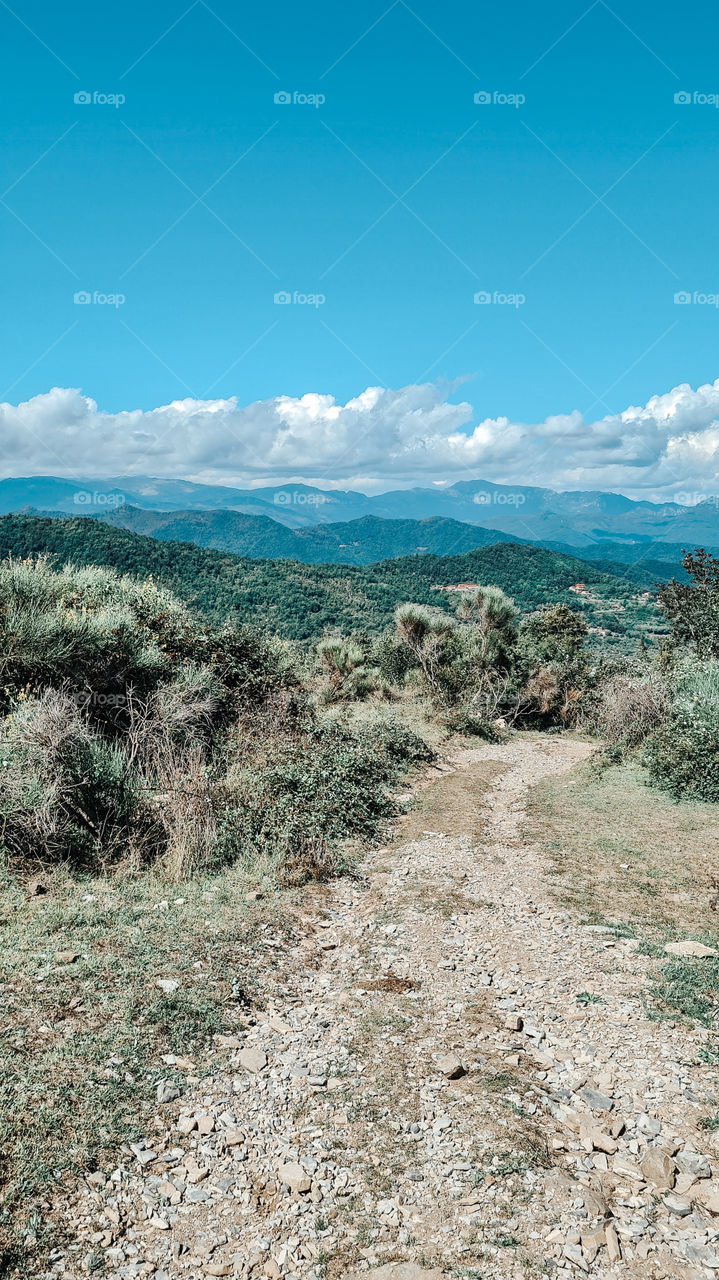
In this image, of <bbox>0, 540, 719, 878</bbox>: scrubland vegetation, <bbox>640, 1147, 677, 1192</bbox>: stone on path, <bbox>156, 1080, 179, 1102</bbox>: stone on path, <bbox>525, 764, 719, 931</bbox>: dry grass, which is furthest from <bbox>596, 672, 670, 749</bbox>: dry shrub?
<bbox>156, 1080, 179, 1102</bbox>: stone on path

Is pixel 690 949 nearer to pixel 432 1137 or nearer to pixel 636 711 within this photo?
pixel 432 1137

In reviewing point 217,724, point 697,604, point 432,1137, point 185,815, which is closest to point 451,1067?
point 432,1137

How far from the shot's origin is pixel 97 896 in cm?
596

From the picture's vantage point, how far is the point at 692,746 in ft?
34.1

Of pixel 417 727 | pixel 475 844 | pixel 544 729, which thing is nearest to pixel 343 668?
pixel 417 727

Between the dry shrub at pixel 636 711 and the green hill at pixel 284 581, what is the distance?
16.0m

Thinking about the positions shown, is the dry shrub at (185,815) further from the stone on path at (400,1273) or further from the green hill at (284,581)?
the green hill at (284,581)

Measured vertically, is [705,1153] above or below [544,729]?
above

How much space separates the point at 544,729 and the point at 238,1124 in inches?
684

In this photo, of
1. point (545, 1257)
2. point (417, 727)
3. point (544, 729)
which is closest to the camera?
point (545, 1257)

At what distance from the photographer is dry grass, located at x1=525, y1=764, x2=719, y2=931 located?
6430 mm

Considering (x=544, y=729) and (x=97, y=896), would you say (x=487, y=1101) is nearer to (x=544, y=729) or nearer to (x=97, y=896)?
(x=97, y=896)

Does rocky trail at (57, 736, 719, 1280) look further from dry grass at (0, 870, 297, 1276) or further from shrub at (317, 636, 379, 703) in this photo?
shrub at (317, 636, 379, 703)

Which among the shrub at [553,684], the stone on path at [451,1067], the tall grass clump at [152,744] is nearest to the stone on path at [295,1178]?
the stone on path at [451,1067]
